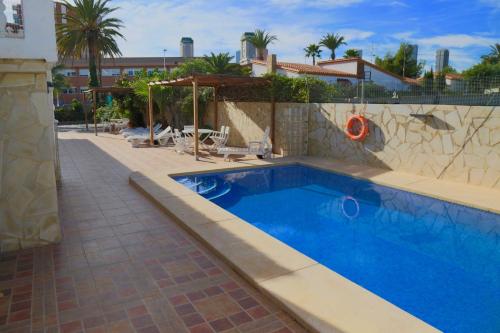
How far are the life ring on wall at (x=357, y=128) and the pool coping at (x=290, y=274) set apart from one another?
331cm

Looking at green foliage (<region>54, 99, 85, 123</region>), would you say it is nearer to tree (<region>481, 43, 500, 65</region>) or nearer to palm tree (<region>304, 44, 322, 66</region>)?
palm tree (<region>304, 44, 322, 66</region>)

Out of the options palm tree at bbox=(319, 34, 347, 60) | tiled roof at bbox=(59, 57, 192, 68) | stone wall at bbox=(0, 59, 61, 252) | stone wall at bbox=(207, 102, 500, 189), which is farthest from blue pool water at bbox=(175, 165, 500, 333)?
A: tiled roof at bbox=(59, 57, 192, 68)

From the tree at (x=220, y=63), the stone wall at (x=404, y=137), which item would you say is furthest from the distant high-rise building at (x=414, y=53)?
the stone wall at (x=404, y=137)

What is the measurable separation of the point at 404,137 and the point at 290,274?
6596mm

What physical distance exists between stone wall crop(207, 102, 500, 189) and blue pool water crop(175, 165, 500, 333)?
1387 mm

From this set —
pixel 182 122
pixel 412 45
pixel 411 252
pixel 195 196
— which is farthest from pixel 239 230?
pixel 412 45

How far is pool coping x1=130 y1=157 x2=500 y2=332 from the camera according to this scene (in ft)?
10.3

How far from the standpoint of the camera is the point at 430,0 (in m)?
18.6

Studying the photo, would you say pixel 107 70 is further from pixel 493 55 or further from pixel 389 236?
pixel 389 236

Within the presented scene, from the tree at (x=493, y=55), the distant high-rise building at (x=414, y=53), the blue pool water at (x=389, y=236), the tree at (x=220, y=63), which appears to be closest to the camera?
the blue pool water at (x=389, y=236)

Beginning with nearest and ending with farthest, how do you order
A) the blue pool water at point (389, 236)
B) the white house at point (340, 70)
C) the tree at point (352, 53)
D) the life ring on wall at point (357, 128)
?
the blue pool water at point (389, 236)
the life ring on wall at point (357, 128)
the white house at point (340, 70)
the tree at point (352, 53)

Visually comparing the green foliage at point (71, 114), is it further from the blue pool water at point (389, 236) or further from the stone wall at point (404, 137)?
the blue pool water at point (389, 236)

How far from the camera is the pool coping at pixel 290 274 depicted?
313 centimetres

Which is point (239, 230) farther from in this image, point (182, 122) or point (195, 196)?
point (182, 122)
